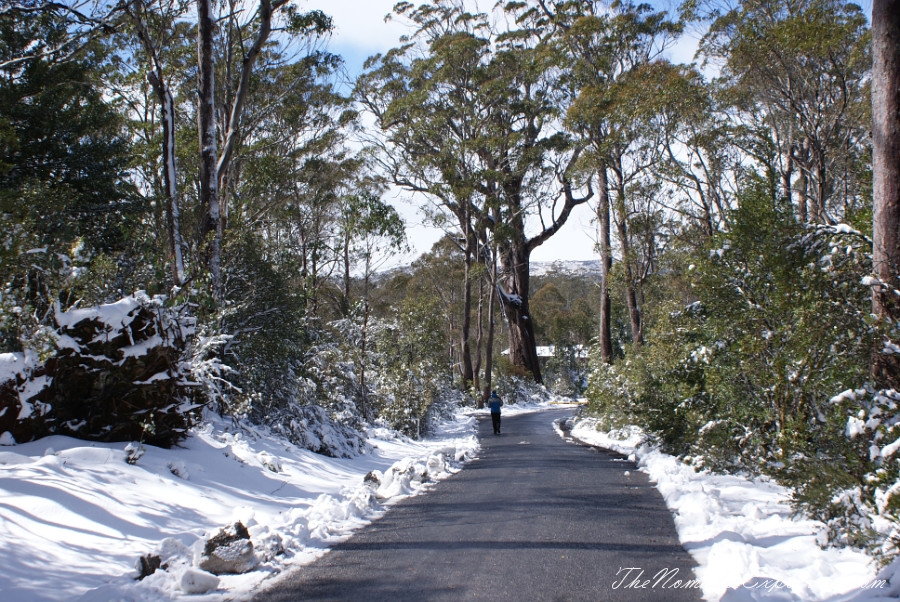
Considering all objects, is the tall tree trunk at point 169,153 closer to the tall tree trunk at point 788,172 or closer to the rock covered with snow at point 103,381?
the rock covered with snow at point 103,381

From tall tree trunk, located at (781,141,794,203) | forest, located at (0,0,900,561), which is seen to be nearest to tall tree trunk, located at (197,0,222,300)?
forest, located at (0,0,900,561)

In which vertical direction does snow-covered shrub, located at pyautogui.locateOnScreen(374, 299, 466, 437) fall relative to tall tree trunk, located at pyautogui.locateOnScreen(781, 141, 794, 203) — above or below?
below

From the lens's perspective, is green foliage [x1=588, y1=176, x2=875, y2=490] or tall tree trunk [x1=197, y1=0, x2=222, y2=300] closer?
green foliage [x1=588, y1=176, x2=875, y2=490]

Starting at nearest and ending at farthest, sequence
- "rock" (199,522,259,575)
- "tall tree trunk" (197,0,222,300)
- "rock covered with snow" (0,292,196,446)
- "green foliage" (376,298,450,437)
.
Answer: "rock" (199,522,259,575)
"rock covered with snow" (0,292,196,446)
"tall tree trunk" (197,0,222,300)
"green foliage" (376,298,450,437)

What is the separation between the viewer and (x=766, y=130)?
1862cm

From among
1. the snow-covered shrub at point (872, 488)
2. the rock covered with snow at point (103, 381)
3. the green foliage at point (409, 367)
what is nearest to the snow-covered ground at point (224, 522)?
the snow-covered shrub at point (872, 488)

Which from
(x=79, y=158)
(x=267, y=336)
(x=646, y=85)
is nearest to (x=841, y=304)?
(x=267, y=336)

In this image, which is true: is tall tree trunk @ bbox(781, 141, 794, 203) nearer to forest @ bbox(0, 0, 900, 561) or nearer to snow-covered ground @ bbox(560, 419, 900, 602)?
forest @ bbox(0, 0, 900, 561)

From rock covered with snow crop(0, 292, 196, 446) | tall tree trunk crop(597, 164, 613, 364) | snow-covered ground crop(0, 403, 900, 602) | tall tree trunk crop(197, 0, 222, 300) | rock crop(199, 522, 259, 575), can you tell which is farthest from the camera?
tall tree trunk crop(597, 164, 613, 364)

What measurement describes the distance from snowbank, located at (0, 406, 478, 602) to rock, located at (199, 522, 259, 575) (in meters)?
0.09

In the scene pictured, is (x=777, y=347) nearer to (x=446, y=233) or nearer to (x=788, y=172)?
(x=788, y=172)

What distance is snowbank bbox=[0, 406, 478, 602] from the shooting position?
14.8 ft

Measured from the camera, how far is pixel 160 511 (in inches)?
252

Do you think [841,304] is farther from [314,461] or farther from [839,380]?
[314,461]
